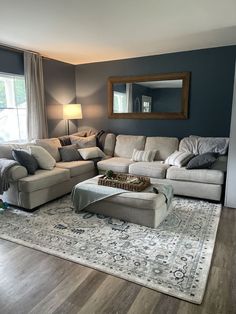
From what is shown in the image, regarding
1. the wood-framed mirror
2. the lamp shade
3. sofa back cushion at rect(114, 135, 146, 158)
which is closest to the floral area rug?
sofa back cushion at rect(114, 135, 146, 158)

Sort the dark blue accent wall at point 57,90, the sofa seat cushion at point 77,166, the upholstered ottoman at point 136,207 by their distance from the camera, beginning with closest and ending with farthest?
the upholstered ottoman at point 136,207
the sofa seat cushion at point 77,166
the dark blue accent wall at point 57,90

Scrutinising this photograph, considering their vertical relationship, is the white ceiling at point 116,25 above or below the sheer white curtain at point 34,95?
above

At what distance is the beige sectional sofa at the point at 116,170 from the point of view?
3.18m

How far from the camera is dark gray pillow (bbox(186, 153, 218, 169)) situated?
3.44 m

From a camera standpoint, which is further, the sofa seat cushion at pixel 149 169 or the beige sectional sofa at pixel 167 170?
the sofa seat cushion at pixel 149 169

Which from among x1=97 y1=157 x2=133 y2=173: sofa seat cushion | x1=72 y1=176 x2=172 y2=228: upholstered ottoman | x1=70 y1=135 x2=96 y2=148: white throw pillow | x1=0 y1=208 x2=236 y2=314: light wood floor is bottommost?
x1=0 y1=208 x2=236 y2=314: light wood floor

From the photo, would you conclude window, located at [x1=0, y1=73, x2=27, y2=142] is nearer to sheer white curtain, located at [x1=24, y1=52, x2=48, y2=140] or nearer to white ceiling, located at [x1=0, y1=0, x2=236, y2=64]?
sheer white curtain, located at [x1=24, y1=52, x2=48, y2=140]

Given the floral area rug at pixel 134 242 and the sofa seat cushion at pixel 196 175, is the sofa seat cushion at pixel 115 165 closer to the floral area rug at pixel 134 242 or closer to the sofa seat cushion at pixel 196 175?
the sofa seat cushion at pixel 196 175

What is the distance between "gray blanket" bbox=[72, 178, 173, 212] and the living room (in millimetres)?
15

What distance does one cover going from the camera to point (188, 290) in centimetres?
177

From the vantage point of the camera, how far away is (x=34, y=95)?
4.42 meters

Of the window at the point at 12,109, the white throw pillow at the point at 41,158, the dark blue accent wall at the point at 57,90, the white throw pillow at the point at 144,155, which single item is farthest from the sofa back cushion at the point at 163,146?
the window at the point at 12,109

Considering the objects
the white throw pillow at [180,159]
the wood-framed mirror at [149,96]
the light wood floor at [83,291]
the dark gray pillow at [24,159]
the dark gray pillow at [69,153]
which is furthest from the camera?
the wood-framed mirror at [149,96]

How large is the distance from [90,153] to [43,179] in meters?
1.26
